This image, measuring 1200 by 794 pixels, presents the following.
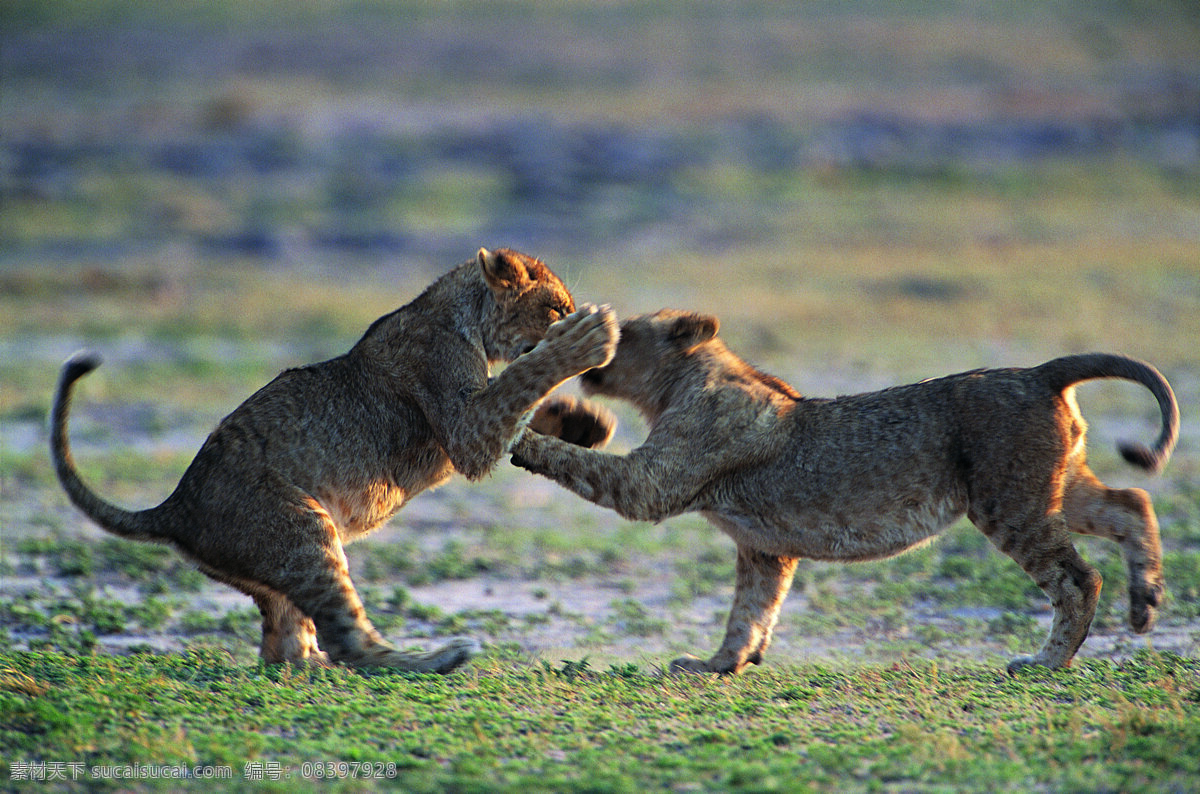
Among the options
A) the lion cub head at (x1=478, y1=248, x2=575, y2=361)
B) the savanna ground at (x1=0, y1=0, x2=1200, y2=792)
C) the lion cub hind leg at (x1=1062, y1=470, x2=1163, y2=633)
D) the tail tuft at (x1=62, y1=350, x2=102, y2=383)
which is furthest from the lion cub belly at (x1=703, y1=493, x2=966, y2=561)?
the tail tuft at (x1=62, y1=350, x2=102, y2=383)

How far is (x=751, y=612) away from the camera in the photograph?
5.97m

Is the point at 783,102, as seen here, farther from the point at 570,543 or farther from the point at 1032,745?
the point at 1032,745

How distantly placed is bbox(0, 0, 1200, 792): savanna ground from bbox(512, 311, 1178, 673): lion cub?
0.47 m

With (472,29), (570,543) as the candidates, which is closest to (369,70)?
(472,29)

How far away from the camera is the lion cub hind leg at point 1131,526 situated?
5.79m

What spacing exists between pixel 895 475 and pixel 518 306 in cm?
190

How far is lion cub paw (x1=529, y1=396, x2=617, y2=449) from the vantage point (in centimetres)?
603

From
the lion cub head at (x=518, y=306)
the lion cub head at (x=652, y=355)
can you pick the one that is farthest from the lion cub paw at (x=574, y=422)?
the lion cub head at (x=518, y=306)

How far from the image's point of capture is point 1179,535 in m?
8.08

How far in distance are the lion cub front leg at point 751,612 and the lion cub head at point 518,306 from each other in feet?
4.70

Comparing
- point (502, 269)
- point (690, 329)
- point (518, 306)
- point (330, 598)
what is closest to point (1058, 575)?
point (690, 329)

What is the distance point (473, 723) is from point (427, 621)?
2.22 m

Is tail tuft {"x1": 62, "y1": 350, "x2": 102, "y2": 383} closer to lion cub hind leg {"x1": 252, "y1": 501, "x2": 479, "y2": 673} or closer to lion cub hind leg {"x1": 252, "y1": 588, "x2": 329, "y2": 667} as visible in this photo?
lion cub hind leg {"x1": 252, "y1": 501, "x2": 479, "y2": 673}

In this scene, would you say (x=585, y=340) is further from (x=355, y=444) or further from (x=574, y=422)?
(x=355, y=444)
